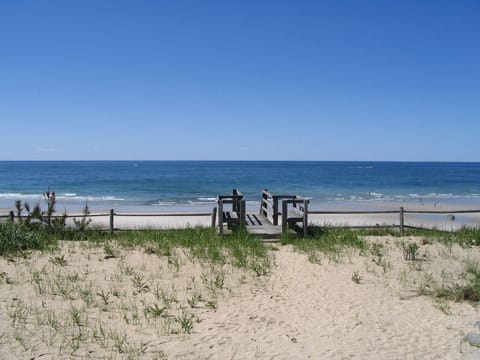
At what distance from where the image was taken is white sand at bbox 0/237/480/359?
4809 millimetres

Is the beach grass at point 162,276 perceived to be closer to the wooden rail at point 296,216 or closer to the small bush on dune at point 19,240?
the small bush on dune at point 19,240

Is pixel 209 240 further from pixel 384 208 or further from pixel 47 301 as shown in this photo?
pixel 384 208

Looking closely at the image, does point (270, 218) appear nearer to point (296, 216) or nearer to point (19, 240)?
point (296, 216)

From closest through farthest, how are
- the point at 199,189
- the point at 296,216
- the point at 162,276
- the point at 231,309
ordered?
the point at 231,309 → the point at 162,276 → the point at 296,216 → the point at 199,189

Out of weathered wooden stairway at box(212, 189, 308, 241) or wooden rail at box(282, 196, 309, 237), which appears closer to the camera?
weathered wooden stairway at box(212, 189, 308, 241)

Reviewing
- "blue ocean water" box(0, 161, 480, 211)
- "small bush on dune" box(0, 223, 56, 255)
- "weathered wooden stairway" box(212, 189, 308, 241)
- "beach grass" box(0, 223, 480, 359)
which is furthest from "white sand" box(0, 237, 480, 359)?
"blue ocean water" box(0, 161, 480, 211)

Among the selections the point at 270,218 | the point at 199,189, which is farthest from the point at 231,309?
the point at 199,189

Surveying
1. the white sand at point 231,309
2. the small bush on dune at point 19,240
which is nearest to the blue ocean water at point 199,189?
the small bush on dune at point 19,240

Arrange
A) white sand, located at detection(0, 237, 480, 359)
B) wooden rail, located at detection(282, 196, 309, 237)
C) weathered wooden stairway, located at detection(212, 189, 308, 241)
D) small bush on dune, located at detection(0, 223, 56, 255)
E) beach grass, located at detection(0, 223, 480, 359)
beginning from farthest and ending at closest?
wooden rail, located at detection(282, 196, 309, 237)
weathered wooden stairway, located at detection(212, 189, 308, 241)
small bush on dune, located at detection(0, 223, 56, 255)
beach grass, located at detection(0, 223, 480, 359)
white sand, located at detection(0, 237, 480, 359)

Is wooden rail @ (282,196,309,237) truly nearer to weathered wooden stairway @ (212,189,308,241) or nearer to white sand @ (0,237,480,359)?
weathered wooden stairway @ (212,189,308,241)

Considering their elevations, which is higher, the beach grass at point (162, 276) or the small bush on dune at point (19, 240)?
the small bush on dune at point (19, 240)

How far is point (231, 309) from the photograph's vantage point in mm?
6164

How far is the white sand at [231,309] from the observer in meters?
4.81

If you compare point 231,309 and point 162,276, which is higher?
point 162,276
